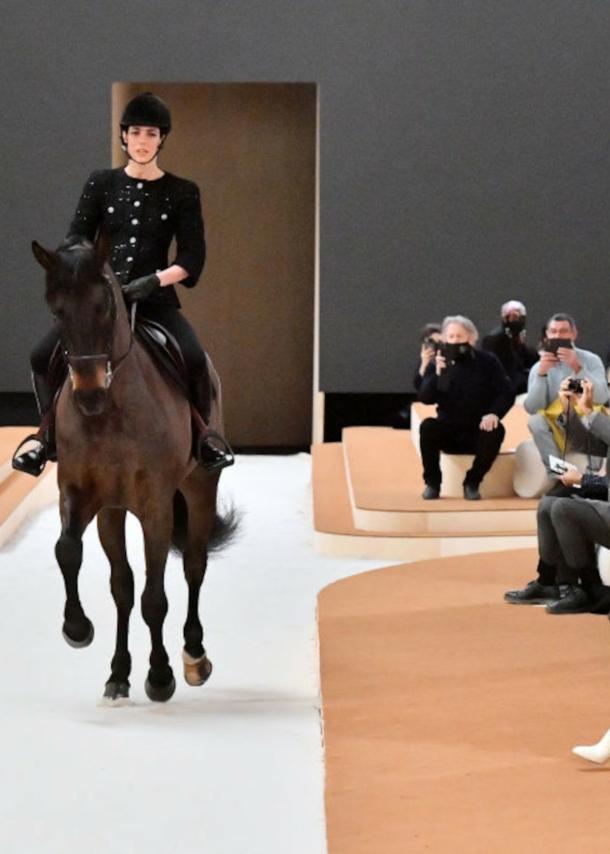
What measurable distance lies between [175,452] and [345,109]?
29.8 feet

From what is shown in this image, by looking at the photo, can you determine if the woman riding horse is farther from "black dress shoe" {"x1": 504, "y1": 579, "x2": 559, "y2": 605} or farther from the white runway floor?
"black dress shoe" {"x1": 504, "y1": 579, "x2": 559, "y2": 605}

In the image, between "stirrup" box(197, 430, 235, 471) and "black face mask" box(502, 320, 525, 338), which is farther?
"black face mask" box(502, 320, 525, 338)

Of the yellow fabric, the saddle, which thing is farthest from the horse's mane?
the yellow fabric

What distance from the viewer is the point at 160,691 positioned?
5.77 metres

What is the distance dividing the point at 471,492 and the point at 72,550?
4.64 m

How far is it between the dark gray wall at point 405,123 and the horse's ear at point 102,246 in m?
9.26

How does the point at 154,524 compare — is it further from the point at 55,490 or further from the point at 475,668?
the point at 55,490

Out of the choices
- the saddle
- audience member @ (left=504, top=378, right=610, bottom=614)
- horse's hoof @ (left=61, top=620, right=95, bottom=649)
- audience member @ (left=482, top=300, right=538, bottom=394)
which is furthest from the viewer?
audience member @ (left=482, top=300, right=538, bottom=394)

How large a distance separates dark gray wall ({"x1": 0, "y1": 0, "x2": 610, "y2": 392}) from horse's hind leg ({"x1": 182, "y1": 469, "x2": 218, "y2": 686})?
26.9 ft

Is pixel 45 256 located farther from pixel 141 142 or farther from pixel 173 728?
pixel 173 728

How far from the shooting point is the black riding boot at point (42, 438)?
218 inches

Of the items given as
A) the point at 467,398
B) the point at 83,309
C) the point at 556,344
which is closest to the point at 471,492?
the point at 467,398

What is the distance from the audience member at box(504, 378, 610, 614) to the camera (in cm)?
644

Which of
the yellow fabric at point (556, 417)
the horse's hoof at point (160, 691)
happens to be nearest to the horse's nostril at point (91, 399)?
the horse's hoof at point (160, 691)
